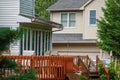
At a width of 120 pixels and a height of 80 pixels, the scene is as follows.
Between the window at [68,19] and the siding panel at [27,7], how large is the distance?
18898mm

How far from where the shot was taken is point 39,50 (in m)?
27.3

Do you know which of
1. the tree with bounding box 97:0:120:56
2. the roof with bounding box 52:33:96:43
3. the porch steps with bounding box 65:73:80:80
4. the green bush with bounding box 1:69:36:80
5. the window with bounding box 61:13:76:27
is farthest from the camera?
the window with bounding box 61:13:76:27

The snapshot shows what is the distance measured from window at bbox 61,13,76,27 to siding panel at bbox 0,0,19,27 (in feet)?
70.3

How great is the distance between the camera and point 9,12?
76.2 ft

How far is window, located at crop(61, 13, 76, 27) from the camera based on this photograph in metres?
44.5

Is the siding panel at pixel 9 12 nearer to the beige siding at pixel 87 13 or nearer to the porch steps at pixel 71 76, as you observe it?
the porch steps at pixel 71 76

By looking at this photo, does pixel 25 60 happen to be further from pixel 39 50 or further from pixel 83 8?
pixel 83 8

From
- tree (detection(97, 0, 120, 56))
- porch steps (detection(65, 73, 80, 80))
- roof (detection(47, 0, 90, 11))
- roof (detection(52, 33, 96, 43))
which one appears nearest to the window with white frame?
porch steps (detection(65, 73, 80, 80))

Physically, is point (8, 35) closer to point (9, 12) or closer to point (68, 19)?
point (9, 12)

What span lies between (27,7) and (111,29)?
1323 centimetres

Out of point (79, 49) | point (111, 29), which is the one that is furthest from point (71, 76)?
point (79, 49)

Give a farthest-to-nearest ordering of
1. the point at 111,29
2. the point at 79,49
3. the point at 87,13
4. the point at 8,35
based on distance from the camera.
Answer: the point at 79,49 → the point at 87,13 → the point at 111,29 → the point at 8,35

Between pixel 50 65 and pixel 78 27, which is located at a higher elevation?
pixel 78 27

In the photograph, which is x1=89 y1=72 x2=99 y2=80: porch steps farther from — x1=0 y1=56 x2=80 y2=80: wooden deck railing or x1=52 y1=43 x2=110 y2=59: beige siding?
x1=52 y1=43 x2=110 y2=59: beige siding
